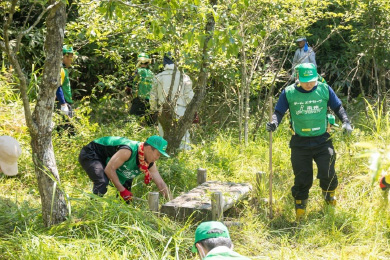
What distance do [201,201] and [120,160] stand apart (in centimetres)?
90

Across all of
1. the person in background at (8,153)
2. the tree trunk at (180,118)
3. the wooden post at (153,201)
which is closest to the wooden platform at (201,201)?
the wooden post at (153,201)

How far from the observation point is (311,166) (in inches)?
213

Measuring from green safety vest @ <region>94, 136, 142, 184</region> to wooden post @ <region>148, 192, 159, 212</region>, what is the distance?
0.47 metres

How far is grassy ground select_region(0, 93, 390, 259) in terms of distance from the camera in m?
4.02

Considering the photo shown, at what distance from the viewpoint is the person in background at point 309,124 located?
533cm

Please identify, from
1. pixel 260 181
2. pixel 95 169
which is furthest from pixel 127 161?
pixel 260 181

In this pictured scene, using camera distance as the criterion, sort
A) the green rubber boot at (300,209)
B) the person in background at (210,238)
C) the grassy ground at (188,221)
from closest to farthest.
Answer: the person in background at (210,238) < the grassy ground at (188,221) < the green rubber boot at (300,209)

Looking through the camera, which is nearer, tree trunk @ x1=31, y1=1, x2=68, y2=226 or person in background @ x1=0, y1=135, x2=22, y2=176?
person in background @ x1=0, y1=135, x2=22, y2=176

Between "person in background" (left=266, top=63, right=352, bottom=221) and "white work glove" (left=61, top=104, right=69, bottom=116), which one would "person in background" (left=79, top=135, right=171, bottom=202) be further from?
"white work glove" (left=61, top=104, right=69, bottom=116)

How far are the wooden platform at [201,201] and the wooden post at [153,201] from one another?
19 cm

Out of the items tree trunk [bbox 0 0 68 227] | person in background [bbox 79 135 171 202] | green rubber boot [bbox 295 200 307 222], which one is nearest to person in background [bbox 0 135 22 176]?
tree trunk [bbox 0 0 68 227]

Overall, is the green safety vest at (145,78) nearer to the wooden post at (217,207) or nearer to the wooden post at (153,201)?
the wooden post at (153,201)

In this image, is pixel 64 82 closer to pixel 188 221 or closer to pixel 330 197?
pixel 188 221

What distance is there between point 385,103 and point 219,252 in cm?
688
